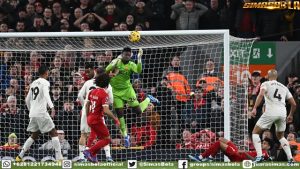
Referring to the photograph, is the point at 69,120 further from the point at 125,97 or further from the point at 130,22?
the point at 130,22

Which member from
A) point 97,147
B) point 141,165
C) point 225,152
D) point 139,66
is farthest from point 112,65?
point 225,152

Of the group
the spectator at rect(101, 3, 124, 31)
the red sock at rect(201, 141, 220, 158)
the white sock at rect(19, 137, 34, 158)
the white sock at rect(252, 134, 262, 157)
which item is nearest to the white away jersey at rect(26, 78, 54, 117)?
the white sock at rect(19, 137, 34, 158)

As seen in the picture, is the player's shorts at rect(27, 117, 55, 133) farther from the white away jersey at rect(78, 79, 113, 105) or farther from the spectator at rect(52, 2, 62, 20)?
the spectator at rect(52, 2, 62, 20)

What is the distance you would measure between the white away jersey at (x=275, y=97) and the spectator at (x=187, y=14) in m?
4.32

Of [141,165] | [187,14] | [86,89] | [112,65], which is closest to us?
[141,165]

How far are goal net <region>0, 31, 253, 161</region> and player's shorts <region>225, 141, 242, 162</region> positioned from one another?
1.99 metres

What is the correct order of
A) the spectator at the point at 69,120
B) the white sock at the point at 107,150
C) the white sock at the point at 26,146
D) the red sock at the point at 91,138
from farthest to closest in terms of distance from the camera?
1. the spectator at the point at 69,120
2. the white sock at the point at 26,146
3. the white sock at the point at 107,150
4. the red sock at the point at 91,138

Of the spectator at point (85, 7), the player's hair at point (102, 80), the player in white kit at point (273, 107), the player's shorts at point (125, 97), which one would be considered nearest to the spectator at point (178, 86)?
the player's shorts at point (125, 97)

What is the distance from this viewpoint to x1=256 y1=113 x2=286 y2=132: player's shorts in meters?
24.3

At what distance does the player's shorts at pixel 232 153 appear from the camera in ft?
74.7

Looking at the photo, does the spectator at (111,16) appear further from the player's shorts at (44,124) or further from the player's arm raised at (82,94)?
the player's shorts at (44,124)

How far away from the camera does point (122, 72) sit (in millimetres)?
25000

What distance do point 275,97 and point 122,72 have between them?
3.12 m

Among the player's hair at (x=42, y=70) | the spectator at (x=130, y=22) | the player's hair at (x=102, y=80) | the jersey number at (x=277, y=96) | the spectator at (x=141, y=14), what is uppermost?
the spectator at (x=141, y=14)
